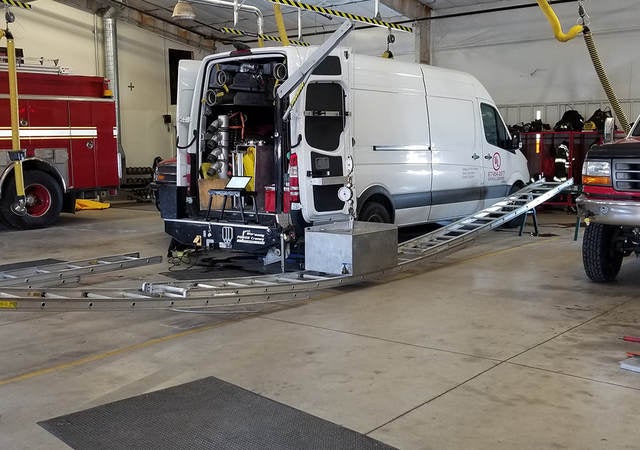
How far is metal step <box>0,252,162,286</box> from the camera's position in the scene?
6117mm

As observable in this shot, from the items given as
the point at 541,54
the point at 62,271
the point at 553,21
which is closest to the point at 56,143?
the point at 62,271

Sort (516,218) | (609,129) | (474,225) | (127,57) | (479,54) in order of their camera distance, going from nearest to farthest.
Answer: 1. (609,129)
2. (474,225)
3. (516,218)
4. (479,54)
5. (127,57)

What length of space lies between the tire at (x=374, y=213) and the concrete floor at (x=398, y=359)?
3.71ft

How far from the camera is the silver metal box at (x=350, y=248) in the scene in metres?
6.68

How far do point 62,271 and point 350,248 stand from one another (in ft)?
9.19

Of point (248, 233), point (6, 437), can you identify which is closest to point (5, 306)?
point (6, 437)

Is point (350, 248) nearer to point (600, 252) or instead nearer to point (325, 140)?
point (325, 140)

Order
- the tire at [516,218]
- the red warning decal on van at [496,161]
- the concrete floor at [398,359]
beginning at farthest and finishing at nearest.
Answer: the tire at [516,218] < the red warning decal on van at [496,161] < the concrete floor at [398,359]

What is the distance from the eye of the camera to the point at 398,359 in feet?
15.9

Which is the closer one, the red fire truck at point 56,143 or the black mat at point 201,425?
the black mat at point 201,425

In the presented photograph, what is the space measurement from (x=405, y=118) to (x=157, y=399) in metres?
5.82

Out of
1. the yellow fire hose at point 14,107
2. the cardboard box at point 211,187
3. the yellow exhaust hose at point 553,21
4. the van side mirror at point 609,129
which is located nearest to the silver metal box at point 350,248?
the cardboard box at point 211,187

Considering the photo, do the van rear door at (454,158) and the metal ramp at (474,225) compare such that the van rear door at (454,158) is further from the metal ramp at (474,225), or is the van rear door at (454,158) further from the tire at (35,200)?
the tire at (35,200)

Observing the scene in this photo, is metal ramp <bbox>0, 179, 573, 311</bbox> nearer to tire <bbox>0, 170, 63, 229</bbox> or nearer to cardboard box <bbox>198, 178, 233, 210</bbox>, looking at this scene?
cardboard box <bbox>198, 178, 233, 210</bbox>
